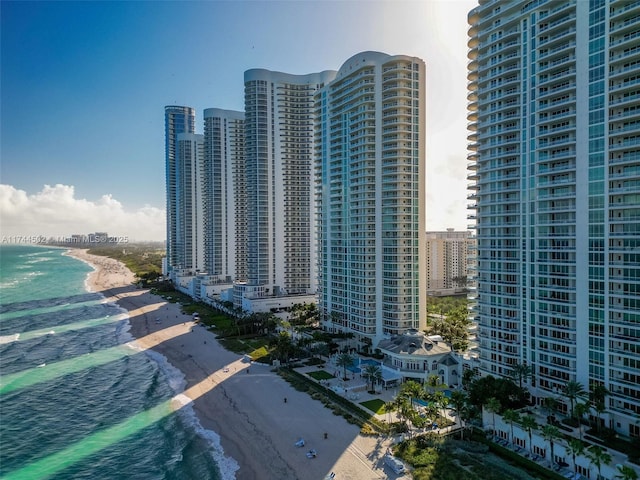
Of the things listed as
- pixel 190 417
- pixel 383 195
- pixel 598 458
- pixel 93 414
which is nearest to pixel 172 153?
pixel 383 195

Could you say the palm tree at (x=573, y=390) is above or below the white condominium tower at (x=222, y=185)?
below

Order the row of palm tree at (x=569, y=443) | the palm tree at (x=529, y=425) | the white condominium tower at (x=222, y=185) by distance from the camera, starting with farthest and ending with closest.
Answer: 1. the white condominium tower at (x=222, y=185)
2. the palm tree at (x=529, y=425)
3. the row of palm tree at (x=569, y=443)

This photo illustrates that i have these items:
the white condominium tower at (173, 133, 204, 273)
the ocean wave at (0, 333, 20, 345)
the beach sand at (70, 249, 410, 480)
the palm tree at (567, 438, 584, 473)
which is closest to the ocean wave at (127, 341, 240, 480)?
the beach sand at (70, 249, 410, 480)

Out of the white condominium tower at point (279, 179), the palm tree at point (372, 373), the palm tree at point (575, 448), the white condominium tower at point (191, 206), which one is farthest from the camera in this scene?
the white condominium tower at point (191, 206)

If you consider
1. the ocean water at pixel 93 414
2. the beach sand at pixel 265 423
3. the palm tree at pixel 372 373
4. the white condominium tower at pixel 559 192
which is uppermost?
the white condominium tower at pixel 559 192

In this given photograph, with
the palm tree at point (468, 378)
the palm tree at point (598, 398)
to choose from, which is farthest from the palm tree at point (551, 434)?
the palm tree at point (468, 378)

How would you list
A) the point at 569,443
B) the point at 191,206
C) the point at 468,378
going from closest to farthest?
the point at 569,443 < the point at 468,378 < the point at 191,206

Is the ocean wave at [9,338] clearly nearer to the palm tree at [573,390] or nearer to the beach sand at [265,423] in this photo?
the beach sand at [265,423]

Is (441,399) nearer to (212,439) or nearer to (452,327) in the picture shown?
(212,439)
